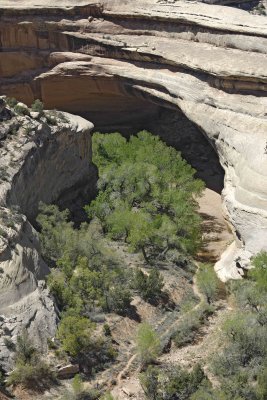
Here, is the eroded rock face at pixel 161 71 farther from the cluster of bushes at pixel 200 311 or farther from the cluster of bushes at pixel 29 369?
the cluster of bushes at pixel 29 369

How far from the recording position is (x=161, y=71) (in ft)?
137

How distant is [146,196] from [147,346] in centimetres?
1376

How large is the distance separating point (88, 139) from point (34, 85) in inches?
391

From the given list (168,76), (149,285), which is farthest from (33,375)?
(168,76)

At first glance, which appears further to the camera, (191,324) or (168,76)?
(168,76)

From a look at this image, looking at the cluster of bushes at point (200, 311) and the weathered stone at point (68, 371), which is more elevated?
the weathered stone at point (68, 371)

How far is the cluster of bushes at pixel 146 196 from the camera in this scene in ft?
115

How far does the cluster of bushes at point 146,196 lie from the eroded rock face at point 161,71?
249 cm

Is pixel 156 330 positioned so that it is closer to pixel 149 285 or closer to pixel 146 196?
pixel 149 285

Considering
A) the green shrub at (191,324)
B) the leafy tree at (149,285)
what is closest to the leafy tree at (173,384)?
the green shrub at (191,324)

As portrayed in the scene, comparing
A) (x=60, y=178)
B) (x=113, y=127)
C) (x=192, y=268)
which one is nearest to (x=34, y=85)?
(x=113, y=127)

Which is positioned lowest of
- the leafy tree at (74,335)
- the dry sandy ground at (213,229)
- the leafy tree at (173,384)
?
the dry sandy ground at (213,229)

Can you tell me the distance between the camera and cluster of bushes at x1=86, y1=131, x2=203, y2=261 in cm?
3503

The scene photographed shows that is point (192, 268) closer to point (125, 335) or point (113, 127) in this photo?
point (125, 335)
